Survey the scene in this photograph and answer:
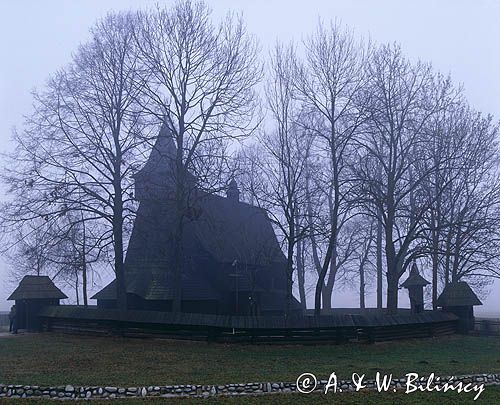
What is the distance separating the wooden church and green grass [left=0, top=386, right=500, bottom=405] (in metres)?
14.3

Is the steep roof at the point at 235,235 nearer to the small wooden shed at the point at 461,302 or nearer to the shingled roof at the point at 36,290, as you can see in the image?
the shingled roof at the point at 36,290

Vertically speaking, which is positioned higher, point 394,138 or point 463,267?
point 394,138

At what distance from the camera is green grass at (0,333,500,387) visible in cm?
1730

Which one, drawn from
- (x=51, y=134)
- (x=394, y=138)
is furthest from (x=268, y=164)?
(x=51, y=134)

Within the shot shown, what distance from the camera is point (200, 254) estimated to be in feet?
130

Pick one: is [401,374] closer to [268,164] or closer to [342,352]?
[342,352]

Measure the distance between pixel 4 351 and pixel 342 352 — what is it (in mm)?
13249

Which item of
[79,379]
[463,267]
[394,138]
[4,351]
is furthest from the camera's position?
[463,267]

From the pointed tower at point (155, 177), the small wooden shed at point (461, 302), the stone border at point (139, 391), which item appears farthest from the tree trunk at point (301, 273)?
the stone border at point (139, 391)

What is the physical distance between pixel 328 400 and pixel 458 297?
71.6 ft

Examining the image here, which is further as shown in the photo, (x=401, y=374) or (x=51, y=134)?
(x=51, y=134)

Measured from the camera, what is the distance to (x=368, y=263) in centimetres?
4938

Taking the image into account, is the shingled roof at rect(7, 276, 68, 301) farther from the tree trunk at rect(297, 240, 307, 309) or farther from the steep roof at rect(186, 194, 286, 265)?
the tree trunk at rect(297, 240, 307, 309)

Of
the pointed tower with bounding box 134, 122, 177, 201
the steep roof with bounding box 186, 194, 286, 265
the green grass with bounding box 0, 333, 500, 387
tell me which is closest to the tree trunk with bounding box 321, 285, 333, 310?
the steep roof with bounding box 186, 194, 286, 265
